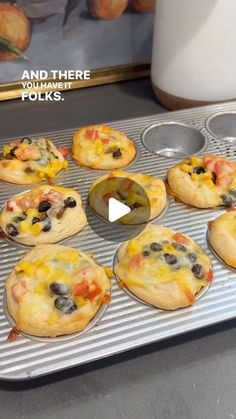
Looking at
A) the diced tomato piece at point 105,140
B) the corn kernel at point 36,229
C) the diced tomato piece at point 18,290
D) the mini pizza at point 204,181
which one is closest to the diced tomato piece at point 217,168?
the mini pizza at point 204,181

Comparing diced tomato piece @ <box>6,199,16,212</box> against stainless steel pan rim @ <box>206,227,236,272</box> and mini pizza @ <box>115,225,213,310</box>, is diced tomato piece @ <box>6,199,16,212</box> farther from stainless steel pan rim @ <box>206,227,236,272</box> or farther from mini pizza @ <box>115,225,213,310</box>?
stainless steel pan rim @ <box>206,227,236,272</box>

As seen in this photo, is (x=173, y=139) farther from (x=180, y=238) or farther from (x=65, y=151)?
(x=180, y=238)

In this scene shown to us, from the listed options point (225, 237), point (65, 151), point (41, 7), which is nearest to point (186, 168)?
point (225, 237)

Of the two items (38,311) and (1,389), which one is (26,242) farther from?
(1,389)

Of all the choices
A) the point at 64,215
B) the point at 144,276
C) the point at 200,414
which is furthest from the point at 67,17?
the point at 200,414

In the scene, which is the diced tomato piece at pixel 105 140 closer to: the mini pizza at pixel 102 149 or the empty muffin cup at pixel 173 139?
the mini pizza at pixel 102 149

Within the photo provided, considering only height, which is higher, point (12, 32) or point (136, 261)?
point (12, 32)
